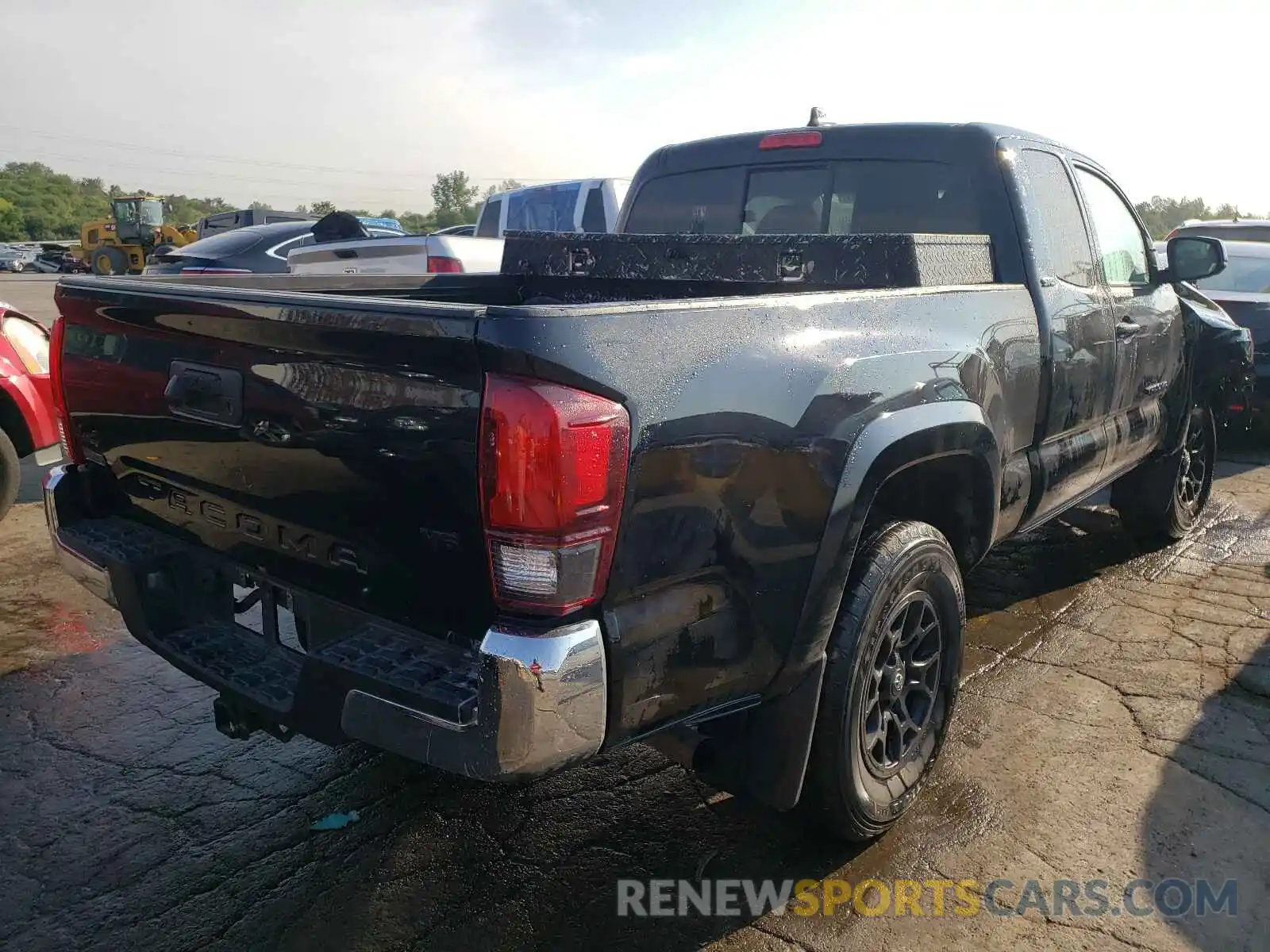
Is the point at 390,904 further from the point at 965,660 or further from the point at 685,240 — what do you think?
the point at 965,660

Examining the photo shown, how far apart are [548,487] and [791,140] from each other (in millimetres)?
2741

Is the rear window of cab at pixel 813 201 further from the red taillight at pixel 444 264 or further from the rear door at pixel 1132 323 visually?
the red taillight at pixel 444 264

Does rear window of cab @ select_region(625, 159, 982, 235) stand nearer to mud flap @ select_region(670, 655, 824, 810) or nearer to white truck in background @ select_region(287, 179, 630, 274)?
white truck in background @ select_region(287, 179, 630, 274)

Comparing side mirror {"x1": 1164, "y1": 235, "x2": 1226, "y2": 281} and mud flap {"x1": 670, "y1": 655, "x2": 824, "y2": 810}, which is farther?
side mirror {"x1": 1164, "y1": 235, "x2": 1226, "y2": 281}

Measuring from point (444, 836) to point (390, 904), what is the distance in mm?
313

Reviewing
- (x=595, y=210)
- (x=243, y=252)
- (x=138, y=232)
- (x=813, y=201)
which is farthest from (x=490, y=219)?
(x=138, y=232)

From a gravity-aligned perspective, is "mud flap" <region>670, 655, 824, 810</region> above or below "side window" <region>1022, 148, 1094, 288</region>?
below

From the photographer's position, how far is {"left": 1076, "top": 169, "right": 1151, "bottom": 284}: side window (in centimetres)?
414

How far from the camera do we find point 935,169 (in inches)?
143

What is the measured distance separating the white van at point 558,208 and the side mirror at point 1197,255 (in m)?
4.53

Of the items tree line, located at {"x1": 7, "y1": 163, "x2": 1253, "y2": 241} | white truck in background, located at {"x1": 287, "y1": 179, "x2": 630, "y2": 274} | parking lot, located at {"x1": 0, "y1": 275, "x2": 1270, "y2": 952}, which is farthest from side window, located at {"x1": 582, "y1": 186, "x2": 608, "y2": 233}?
tree line, located at {"x1": 7, "y1": 163, "x2": 1253, "y2": 241}

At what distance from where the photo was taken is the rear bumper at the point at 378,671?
180 centimetres

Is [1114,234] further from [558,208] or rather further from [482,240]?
[558,208]

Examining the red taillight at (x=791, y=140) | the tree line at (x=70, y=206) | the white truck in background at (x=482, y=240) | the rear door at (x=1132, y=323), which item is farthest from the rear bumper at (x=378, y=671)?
the tree line at (x=70, y=206)
